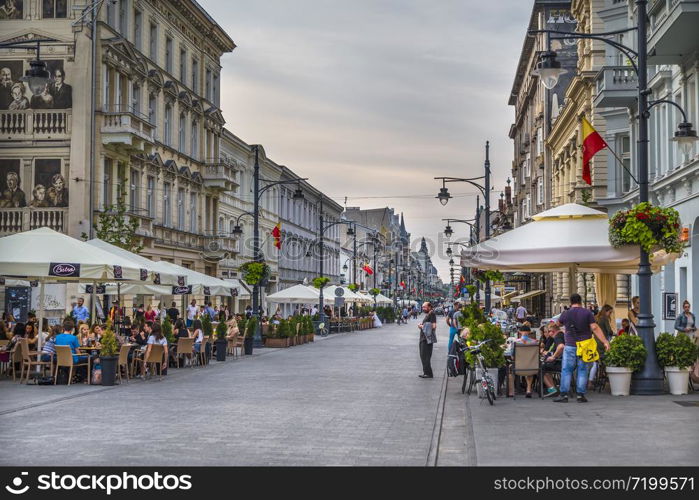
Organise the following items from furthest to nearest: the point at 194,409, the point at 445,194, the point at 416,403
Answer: the point at 445,194 → the point at 416,403 → the point at 194,409

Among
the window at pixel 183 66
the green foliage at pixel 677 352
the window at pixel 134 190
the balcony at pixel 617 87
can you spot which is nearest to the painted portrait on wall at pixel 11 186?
the window at pixel 134 190

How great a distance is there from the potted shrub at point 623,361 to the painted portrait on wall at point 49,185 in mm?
24613

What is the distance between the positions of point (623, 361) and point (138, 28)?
3071 centimetres

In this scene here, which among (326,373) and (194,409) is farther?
(326,373)

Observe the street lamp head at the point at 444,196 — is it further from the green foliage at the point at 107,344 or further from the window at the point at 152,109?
the green foliage at the point at 107,344

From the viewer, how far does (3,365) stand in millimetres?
22438

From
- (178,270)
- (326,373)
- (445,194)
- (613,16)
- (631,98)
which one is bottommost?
(326,373)

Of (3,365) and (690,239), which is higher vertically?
(690,239)

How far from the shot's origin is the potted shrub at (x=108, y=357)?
18859mm

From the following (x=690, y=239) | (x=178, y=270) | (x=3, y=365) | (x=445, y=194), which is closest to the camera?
(x=3, y=365)

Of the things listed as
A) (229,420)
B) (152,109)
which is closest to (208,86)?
(152,109)
